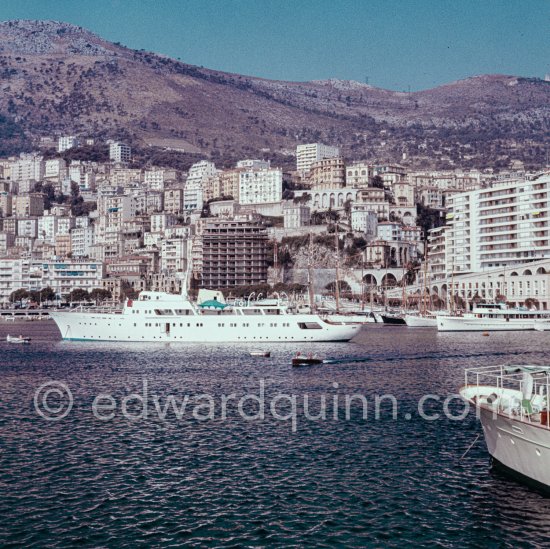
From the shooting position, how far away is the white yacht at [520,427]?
2223 centimetres

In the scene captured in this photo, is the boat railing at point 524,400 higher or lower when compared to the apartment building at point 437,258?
lower

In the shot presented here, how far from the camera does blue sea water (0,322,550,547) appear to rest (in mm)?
20234

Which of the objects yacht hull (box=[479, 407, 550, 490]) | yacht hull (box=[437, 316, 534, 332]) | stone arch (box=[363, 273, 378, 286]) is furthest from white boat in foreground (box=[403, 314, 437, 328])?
yacht hull (box=[479, 407, 550, 490])

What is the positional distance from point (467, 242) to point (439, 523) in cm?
14250

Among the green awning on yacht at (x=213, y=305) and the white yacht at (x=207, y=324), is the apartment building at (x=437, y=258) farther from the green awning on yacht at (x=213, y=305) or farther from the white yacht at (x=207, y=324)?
the green awning on yacht at (x=213, y=305)

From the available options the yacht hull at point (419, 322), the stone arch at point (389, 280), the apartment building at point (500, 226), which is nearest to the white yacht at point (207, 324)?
the yacht hull at point (419, 322)

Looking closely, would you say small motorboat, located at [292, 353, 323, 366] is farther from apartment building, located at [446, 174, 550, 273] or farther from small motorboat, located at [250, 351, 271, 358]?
apartment building, located at [446, 174, 550, 273]

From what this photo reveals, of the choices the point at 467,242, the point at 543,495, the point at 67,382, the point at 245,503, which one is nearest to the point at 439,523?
the point at 543,495

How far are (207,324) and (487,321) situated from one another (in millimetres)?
47160

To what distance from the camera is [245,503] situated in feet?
74.1

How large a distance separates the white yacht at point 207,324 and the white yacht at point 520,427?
179ft

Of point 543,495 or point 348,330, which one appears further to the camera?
point 348,330

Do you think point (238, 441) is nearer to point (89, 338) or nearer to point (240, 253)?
point (89, 338)

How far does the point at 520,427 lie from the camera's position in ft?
74.8
